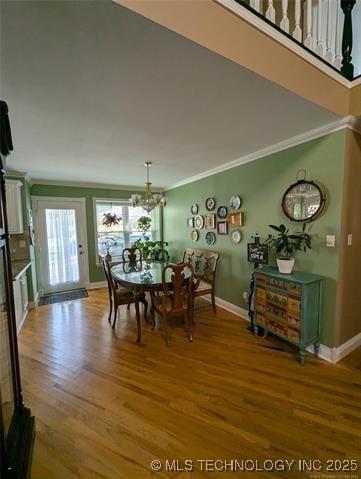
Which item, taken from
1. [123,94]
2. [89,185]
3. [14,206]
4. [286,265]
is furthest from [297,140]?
Result: [89,185]

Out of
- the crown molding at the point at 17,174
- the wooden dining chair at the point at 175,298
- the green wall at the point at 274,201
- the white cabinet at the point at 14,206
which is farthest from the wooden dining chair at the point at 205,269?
the crown molding at the point at 17,174

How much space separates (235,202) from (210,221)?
0.70 m

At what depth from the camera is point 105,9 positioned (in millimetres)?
1004

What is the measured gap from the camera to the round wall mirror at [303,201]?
236 centimetres

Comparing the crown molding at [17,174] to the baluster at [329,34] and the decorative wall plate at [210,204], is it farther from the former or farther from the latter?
the baluster at [329,34]

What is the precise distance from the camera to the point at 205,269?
3.97 m

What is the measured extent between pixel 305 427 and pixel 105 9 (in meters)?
2.77

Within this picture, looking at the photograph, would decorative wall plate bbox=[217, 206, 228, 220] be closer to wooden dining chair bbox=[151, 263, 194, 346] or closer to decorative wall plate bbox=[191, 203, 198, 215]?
decorative wall plate bbox=[191, 203, 198, 215]

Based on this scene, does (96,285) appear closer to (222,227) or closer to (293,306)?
(222,227)

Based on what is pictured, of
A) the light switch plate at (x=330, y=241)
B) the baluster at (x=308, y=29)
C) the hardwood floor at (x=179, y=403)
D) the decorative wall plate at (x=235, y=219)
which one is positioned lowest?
the hardwood floor at (x=179, y=403)

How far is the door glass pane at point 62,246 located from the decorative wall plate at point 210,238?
3017 mm

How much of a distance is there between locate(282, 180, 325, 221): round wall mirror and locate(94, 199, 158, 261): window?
3937 millimetres

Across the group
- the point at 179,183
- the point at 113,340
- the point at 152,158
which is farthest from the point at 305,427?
the point at 179,183

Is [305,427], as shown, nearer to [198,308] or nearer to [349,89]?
[198,308]
